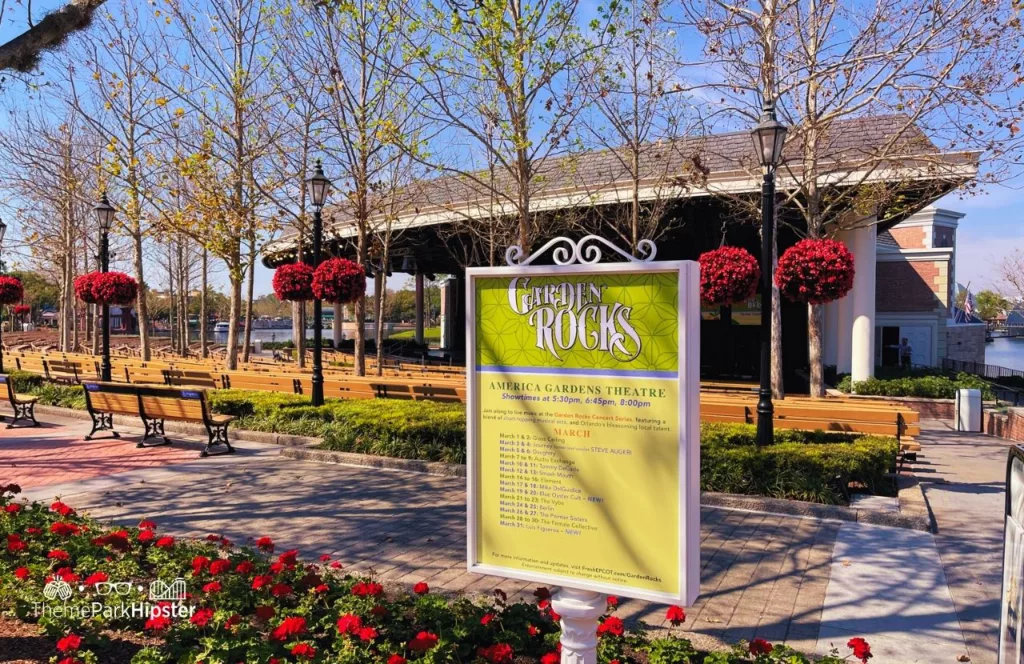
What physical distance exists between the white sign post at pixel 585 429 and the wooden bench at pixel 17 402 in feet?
44.3

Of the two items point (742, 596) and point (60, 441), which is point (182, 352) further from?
point (742, 596)

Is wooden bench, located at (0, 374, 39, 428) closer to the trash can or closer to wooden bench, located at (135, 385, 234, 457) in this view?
wooden bench, located at (135, 385, 234, 457)

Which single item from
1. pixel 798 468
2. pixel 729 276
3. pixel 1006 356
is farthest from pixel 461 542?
pixel 1006 356

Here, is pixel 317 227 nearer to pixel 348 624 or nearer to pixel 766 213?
pixel 766 213

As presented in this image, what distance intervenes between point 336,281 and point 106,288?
6773mm

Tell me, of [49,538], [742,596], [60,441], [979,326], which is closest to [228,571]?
[49,538]

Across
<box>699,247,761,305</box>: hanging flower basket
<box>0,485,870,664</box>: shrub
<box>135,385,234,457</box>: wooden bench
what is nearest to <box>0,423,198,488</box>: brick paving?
<box>135,385,234,457</box>: wooden bench

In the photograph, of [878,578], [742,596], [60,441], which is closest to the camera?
[742,596]

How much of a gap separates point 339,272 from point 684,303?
1255cm

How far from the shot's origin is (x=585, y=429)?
281cm

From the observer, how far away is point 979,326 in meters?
40.2

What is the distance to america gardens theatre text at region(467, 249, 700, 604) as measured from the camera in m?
2.66

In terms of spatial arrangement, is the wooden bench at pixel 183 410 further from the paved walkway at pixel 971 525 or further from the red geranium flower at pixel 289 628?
the paved walkway at pixel 971 525

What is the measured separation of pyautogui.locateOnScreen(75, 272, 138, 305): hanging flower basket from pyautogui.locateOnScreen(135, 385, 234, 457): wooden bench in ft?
23.4
